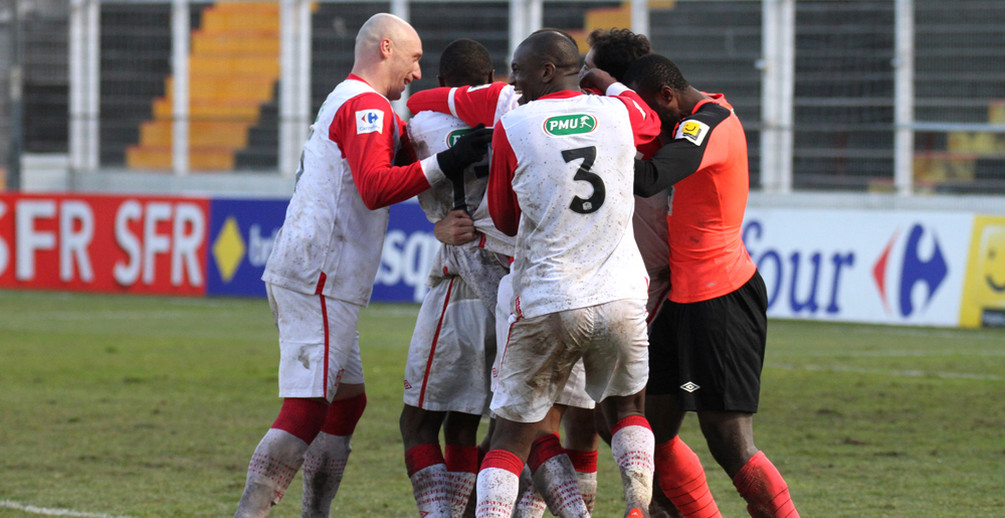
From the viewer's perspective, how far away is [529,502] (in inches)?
211

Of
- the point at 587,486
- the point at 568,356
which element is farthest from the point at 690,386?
the point at 587,486

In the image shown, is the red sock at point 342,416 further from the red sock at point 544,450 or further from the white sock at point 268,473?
the red sock at point 544,450

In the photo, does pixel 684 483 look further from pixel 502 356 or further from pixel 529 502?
pixel 502 356

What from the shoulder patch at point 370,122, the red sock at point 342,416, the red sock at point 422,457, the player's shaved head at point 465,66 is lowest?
the red sock at point 422,457

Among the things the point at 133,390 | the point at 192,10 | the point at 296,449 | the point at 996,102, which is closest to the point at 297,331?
the point at 296,449

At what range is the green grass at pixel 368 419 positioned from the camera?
6.38 metres

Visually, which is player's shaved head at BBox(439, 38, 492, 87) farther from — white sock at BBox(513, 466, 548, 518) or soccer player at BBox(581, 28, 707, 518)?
white sock at BBox(513, 466, 548, 518)

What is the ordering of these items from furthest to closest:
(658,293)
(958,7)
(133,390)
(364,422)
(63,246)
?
(958,7)
(63,246)
(133,390)
(364,422)
(658,293)

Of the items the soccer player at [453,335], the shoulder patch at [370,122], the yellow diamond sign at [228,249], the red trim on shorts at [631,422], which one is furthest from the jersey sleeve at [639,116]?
the yellow diamond sign at [228,249]

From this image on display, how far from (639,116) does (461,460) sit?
157cm

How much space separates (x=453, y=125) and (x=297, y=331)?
3.20 ft

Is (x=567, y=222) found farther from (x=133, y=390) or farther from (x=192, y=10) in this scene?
(x=192, y=10)

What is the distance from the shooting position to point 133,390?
32.8 ft

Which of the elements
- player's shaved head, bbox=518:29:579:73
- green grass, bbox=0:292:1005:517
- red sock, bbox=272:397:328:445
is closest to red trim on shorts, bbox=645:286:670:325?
player's shaved head, bbox=518:29:579:73
